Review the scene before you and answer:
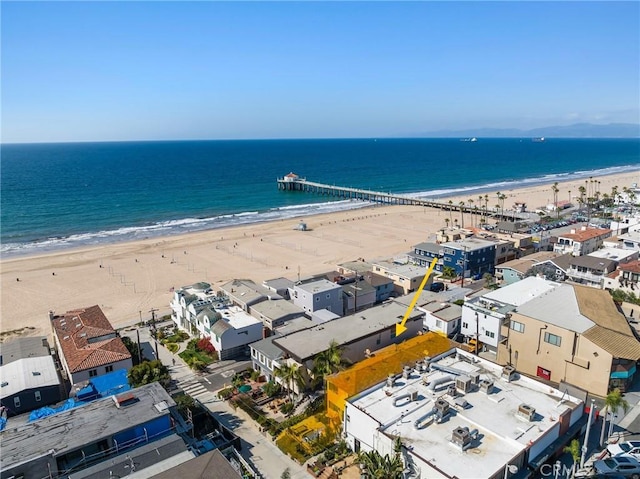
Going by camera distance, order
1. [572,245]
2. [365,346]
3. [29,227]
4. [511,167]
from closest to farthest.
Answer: [365,346], [572,245], [29,227], [511,167]

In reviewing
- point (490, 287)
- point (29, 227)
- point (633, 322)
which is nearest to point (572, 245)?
point (490, 287)

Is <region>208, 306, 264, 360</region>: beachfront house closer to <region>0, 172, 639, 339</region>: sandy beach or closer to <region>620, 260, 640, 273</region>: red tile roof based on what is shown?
<region>0, 172, 639, 339</region>: sandy beach

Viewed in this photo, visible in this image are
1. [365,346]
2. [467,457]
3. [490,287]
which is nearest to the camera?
[467,457]

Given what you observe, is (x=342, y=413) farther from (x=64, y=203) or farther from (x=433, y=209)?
(x=64, y=203)

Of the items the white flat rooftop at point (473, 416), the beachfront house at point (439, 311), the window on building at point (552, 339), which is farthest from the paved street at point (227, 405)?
the window on building at point (552, 339)

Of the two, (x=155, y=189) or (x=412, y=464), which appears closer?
(x=412, y=464)

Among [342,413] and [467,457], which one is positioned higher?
[467,457]

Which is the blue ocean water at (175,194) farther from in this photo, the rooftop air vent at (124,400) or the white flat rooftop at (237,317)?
the rooftop air vent at (124,400)
